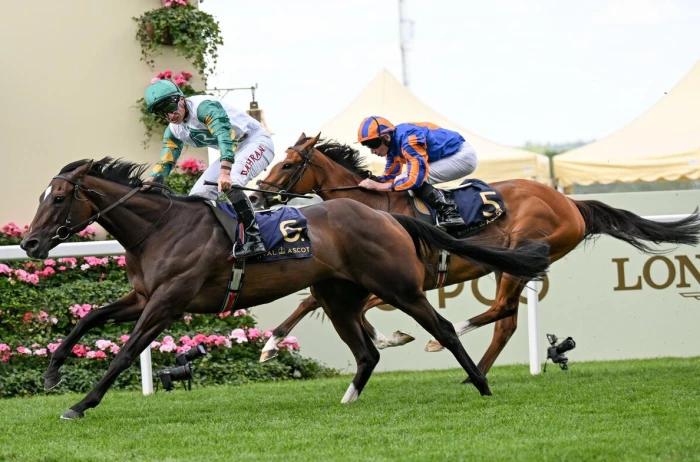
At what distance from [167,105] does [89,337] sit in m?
3.31

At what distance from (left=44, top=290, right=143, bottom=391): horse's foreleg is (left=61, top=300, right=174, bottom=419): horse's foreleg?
0.85 ft

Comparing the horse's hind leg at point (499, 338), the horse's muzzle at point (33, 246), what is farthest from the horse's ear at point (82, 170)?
the horse's hind leg at point (499, 338)

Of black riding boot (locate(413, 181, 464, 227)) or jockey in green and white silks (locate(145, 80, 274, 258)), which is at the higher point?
jockey in green and white silks (locate(145, 80, 274, 258))

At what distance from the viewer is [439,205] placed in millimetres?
7750

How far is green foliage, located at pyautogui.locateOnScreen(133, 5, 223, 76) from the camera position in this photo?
36.2ft

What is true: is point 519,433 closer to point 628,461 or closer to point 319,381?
point 628,461

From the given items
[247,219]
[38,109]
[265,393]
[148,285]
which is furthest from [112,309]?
[38,109]

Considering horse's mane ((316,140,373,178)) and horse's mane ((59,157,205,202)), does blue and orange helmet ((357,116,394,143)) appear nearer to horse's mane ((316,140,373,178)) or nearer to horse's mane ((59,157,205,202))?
horse's mane ((316,140,373,178))

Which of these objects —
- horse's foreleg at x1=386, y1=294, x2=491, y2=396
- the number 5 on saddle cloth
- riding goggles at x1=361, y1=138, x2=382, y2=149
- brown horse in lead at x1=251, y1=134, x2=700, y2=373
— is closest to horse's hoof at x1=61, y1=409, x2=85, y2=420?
the number 5 on saddle cloth

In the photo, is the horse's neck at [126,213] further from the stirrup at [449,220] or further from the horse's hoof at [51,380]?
the stirrup at [449,220]

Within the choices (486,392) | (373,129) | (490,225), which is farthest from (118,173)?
(490,225)

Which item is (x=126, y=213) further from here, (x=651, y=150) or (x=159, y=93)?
(x=651, y=150)

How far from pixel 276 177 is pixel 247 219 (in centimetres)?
168

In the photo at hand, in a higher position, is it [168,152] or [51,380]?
[168,152]
